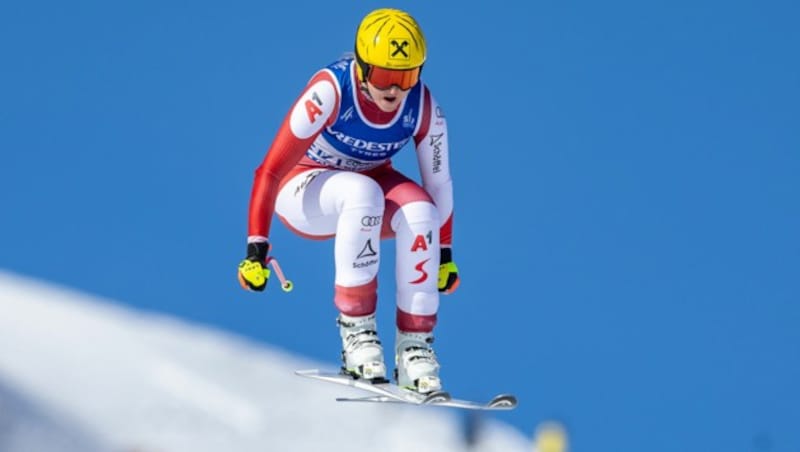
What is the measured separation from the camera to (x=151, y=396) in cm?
4109

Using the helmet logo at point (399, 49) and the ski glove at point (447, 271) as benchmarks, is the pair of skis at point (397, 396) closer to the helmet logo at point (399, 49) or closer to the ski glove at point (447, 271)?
the ski glove at point (447, 271)

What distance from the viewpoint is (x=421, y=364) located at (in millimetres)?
13484

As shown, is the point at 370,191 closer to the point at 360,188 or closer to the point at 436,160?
the point at 360,188

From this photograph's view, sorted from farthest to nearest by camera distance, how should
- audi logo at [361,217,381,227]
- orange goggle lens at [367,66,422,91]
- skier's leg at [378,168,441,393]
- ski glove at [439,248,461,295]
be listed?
ski glove at [439,248,461,295]
skier's leg at [378,168,441,393]
audi logo at [361,217,381,227]
orange goggle lens at [367,66,422,91]

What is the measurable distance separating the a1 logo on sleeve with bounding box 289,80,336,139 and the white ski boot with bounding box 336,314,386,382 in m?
1.38

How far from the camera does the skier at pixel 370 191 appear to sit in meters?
→ 12.8

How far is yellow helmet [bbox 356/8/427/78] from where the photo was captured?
41.0ft

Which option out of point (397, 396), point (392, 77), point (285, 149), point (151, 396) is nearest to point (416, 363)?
point (397, 396)

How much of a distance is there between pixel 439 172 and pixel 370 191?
0.68 meters

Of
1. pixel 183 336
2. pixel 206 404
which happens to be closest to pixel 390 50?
pixel 206 404

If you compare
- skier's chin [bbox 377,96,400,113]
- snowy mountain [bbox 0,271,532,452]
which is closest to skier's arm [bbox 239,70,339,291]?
skier's chin [bbox 377,96,400,113]

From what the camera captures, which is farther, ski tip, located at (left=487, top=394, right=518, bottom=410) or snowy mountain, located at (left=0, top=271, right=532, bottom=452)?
snowy mountain, located at (left=0, top=271, right=532, bottom=452)

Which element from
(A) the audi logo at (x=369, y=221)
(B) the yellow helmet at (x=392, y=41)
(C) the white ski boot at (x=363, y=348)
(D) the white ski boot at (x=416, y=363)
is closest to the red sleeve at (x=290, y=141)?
(B) the yellow helmet at (x=392, y=41)

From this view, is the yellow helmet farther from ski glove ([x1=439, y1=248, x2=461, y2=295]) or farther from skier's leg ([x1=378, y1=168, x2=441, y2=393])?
ski glove ([x1=439, y1=248, x2=461, y2=295])
